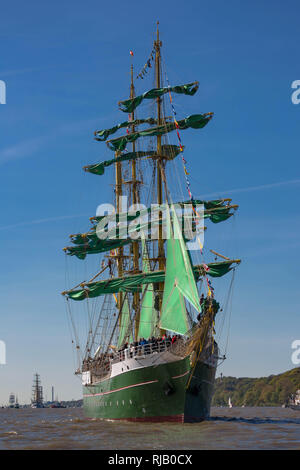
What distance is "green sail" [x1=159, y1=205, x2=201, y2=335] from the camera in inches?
1620

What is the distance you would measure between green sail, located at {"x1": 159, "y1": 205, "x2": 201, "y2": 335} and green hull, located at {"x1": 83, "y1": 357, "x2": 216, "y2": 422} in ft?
8.39

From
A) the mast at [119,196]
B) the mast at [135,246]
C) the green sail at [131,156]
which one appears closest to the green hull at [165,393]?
the mast at [135,246]

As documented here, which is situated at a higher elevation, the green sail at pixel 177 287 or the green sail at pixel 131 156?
the green sail at pixel 131 156

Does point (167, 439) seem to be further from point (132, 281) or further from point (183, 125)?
point (183, 125)

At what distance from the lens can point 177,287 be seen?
42.0 m

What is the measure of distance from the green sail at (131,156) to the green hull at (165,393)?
20.7 meters

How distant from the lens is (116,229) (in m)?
61.8

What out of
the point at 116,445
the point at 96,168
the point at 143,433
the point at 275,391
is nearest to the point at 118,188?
the point at 96,168

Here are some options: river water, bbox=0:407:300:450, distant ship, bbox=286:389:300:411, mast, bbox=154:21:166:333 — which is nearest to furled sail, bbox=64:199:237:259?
mast, bbox=154:21:166:333

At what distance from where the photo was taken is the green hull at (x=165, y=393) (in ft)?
133

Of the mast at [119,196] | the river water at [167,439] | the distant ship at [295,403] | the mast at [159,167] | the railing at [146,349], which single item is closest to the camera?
the river water at [167,439]

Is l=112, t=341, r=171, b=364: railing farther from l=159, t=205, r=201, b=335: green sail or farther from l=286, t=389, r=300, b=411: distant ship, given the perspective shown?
l=286, t=389, r=300, b=411: distant ship

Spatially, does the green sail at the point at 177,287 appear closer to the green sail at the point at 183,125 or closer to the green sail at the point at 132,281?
the green sail at the point at 132,281
